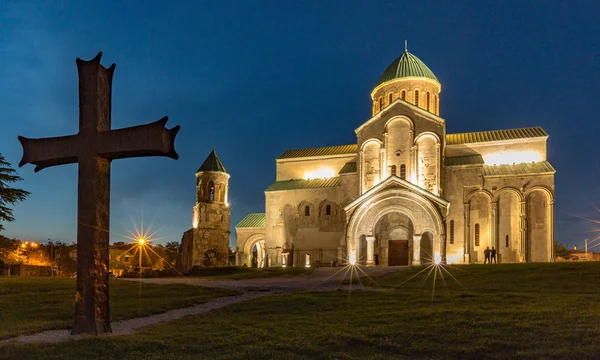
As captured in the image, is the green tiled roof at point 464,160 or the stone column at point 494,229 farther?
the green tiled roof at point 464,160

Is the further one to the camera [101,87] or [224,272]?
[224,272]

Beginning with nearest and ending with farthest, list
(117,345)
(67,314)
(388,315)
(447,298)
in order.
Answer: (117,345), (388,315), (67,314), (447,298)

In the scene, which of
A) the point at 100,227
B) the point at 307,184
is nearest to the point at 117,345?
the point at 100,227

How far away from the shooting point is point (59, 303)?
1386 centimetres

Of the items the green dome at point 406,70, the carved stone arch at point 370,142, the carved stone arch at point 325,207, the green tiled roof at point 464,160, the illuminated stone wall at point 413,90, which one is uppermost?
the green dome at point 406,70

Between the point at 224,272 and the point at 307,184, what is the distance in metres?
10.6

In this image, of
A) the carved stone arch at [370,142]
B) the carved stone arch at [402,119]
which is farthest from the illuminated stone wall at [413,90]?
the carved stone arch at [370,142]

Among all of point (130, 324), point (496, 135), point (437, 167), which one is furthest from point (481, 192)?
point (130, 324)

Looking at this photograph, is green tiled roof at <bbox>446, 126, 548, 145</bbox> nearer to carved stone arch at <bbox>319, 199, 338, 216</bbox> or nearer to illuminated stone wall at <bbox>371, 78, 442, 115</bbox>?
illuminated stone wall at <bbox>371, 78, 442, 115</bbox>

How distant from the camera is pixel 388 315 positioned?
10.7 m

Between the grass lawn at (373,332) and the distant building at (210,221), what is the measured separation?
1075 inches

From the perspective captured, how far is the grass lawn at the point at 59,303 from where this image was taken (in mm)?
10244

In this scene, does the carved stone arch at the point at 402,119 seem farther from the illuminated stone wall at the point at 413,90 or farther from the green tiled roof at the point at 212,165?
the green tiled roof at the point at 212,165

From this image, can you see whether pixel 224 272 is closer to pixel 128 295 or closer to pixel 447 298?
pixel 128 295
